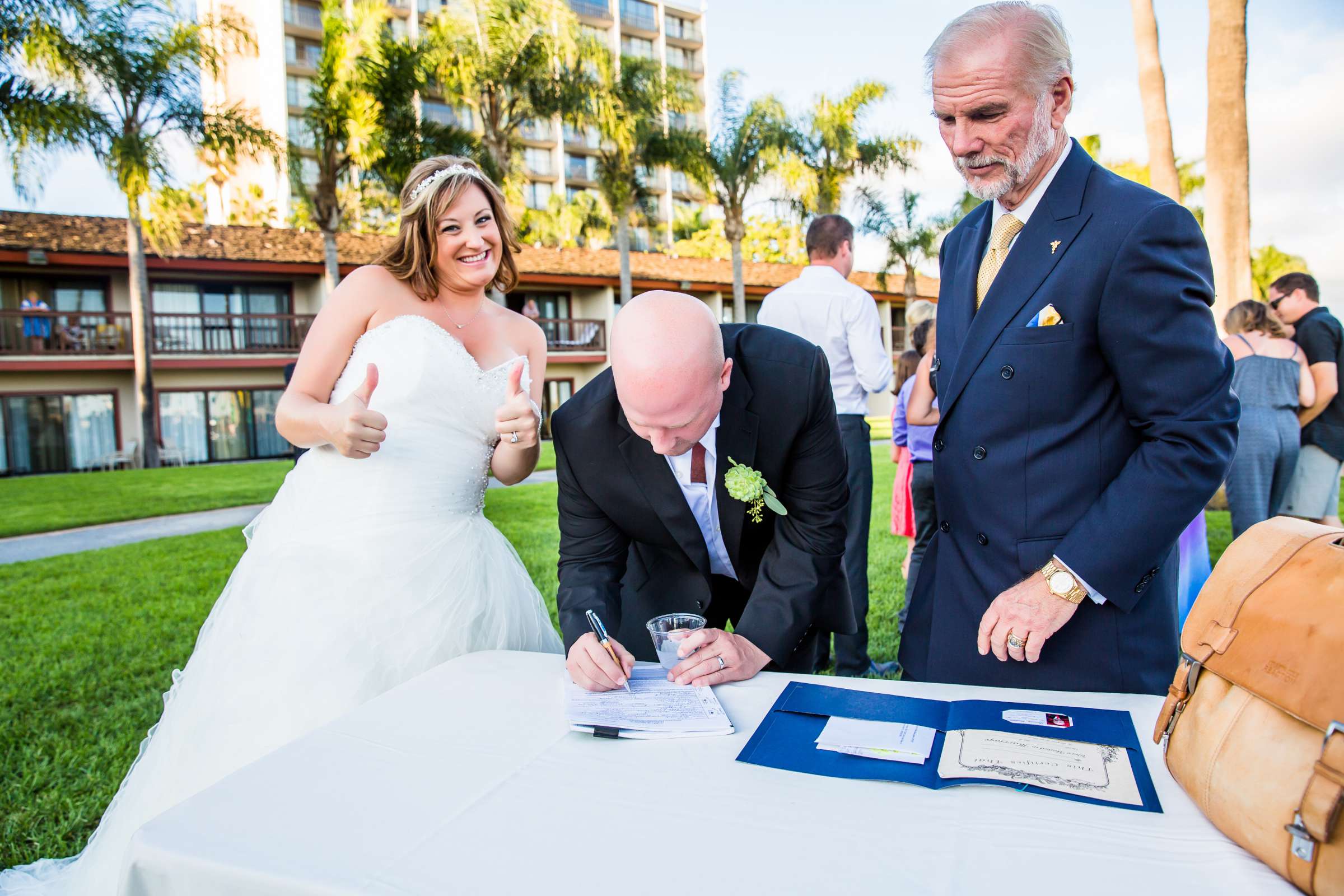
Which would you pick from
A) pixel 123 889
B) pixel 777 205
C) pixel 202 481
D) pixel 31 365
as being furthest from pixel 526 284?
pixel 123 889

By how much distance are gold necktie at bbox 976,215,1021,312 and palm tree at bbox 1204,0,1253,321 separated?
9.06 m

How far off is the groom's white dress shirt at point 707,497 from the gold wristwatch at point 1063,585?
98 centimetres

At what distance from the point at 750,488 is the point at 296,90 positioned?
4583 cm

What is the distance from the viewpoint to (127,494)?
12195 mm

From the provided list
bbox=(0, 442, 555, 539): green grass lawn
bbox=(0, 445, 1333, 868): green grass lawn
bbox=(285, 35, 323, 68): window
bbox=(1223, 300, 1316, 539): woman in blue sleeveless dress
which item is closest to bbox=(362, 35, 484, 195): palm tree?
bbox=(0, 442, 555, 539): green grass lawn

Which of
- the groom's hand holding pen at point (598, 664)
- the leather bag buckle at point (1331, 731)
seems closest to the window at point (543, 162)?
the groom's hand holding pen at point (598, 664)

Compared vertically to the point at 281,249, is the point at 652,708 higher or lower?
lower

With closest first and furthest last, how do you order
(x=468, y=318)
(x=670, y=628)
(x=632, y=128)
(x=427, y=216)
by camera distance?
(x=670, y=628) < (x=427, y=216) < (x=468, y=318) < (x=632, y=128)

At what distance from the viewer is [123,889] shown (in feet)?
4.21

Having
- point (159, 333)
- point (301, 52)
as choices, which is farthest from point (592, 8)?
point (159, 333)

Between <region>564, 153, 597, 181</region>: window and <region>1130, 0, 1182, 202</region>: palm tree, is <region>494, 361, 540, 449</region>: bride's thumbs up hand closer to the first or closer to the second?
<region>1130, 0, 1182, 202</region>: palm tree

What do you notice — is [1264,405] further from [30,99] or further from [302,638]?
[30,99]

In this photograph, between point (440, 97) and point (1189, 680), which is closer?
point (1189, 680)

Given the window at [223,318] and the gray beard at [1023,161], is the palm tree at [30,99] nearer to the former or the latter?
the window at [223,318]
